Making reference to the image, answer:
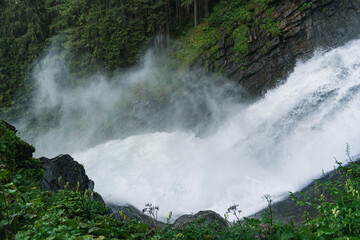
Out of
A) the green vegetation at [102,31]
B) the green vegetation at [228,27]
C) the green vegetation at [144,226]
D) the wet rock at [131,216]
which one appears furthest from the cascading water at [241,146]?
the green vegetation at [144,226]

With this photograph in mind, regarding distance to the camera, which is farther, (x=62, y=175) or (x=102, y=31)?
Result: (x=102, y=31)

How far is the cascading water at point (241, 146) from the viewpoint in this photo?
9461 millimetres

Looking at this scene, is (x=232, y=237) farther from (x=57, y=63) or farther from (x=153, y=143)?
(x=57, y=63)

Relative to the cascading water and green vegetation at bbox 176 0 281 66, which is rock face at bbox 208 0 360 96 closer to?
green vegetation at bbox 176 0 281 66

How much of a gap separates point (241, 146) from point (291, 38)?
7.43 meters

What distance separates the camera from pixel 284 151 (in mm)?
10547

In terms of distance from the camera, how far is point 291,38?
14258 millimetres

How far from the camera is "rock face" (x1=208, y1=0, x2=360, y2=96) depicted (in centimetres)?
1330

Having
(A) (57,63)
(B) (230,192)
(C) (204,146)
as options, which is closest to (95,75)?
(A) (57,63)

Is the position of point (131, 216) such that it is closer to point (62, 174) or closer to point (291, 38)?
point (62, 174)

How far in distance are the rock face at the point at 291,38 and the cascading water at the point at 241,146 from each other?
768mm

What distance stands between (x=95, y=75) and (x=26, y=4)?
12.1 m

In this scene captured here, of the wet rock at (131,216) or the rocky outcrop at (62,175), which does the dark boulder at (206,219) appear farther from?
the rocky outcrop at (62,175)

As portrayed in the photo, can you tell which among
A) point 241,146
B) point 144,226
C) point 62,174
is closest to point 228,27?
point 241,146
